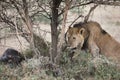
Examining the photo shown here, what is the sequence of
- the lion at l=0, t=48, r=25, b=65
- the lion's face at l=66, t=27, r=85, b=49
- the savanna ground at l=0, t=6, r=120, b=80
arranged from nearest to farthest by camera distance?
the savanna ground at l=0, t=6, r=120, b=80, the lion's face at l=66, t=27, r=85, b=49, the lion at l=0, t=48, r=25, b=65

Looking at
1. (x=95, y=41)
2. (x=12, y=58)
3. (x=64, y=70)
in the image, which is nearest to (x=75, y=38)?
(x=95, y=41)

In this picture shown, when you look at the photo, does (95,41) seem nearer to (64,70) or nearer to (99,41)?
(99,41)

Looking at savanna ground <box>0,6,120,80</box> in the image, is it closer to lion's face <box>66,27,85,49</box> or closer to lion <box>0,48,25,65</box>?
lion's face <box>66,27,85,49</box>

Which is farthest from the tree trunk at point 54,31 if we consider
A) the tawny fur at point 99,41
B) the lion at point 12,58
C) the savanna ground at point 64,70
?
the lion at point 12,58

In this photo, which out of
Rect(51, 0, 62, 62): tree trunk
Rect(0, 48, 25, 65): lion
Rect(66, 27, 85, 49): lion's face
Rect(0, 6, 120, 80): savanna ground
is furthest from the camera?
Rect(0, 48, 25, 65): lion

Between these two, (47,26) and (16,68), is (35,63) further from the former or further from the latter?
(47,26)

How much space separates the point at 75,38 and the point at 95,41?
0.37 m

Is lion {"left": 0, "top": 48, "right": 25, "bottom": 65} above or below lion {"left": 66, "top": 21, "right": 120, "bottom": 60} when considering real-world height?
below

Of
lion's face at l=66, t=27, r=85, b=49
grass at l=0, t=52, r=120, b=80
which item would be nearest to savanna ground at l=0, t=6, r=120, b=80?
grass at l=0, t=52, r=120, b=80

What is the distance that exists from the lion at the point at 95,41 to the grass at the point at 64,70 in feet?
0.77

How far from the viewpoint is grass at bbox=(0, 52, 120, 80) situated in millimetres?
5859

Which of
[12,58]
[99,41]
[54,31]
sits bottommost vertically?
[12,58]

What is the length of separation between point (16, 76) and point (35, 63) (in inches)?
13.2

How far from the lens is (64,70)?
6285mm
